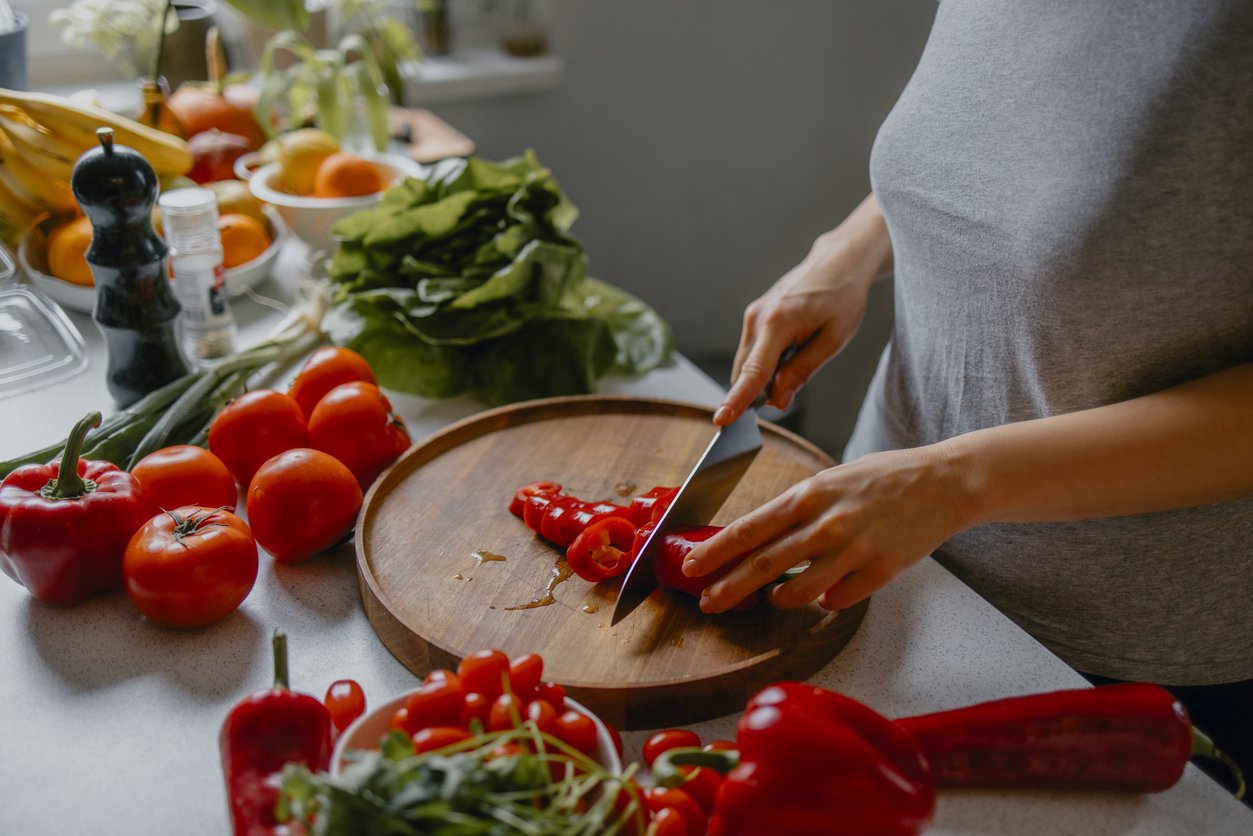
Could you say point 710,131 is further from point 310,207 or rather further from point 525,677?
point 525,677

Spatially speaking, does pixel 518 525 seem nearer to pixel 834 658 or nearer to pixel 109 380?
pixel 834 658

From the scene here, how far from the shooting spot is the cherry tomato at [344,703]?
84 centimetres

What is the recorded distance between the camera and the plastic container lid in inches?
46.6

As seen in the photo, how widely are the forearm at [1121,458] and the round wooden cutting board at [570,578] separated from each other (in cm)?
19

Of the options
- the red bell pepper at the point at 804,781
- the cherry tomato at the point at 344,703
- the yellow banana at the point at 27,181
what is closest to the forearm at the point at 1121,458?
the red bell pepper at the point at 804,781

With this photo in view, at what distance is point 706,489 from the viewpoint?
108cm

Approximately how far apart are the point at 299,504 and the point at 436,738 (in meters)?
0.44

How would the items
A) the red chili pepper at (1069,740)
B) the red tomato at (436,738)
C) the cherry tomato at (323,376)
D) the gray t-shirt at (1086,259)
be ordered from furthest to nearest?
1. the cherry tomato at (323,376)
2. the gray t-shirt at (1086,259)
3. the red chili pepper at (1069,740)
4. the red tomato at (436,738)

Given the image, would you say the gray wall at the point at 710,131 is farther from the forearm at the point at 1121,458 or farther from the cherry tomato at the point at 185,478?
the forearm at the point at 1121,458

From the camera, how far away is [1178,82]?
0.90 m

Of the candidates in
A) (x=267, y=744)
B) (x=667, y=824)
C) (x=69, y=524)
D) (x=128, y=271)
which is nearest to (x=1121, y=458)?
(x=667, y=824)

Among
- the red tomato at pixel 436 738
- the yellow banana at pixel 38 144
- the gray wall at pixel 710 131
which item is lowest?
the gray wall at pixel 710 131

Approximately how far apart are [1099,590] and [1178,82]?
1.65 feet

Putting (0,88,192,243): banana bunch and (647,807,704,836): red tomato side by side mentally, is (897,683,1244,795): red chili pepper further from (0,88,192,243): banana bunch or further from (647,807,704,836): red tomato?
(0,88,192,243): banana bunch
